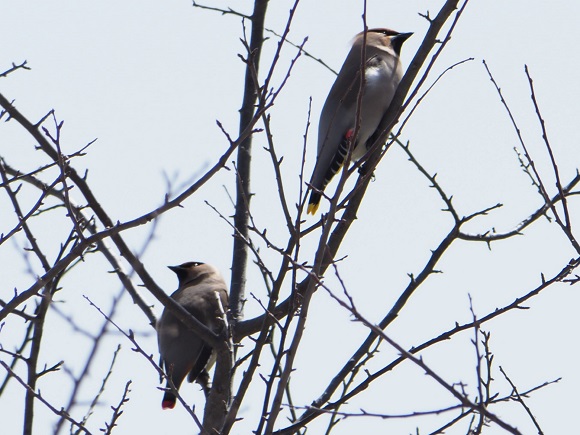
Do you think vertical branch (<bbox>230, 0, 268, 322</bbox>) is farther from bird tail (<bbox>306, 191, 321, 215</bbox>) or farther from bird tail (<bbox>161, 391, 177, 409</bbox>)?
bird tail (<bbox>161, 391, 177, 409</bbox>)

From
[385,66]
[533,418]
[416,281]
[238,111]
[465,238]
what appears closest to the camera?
[533,418]

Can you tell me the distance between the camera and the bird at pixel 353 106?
5238 millimetres

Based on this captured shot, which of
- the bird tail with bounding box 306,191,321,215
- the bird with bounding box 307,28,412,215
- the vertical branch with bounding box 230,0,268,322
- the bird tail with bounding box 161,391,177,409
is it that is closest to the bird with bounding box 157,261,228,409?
the bird tail with bounding box 161,391,177,409

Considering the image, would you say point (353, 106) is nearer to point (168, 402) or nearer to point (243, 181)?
point (243, 181)

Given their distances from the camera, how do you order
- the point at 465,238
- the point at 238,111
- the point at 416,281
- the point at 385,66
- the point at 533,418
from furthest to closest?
the point at 385,66 < the point at 238,111 < the point at 465,238 < the point at 416,281 < the point at 533,418

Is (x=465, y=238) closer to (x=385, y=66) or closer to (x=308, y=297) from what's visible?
(x=308, y=297)

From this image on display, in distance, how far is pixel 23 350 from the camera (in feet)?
11.6

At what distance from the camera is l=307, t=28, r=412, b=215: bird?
5.24 m

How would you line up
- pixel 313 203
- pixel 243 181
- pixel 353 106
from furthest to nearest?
pixel 353 106, pixel 313 203, pixel 243 181

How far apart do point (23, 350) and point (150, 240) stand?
0.81m

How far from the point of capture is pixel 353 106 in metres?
5.52

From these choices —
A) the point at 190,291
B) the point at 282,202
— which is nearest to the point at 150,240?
the point at 282,202

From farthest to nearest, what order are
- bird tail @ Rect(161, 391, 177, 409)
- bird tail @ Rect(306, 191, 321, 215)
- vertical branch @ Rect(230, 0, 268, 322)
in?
bird tail @ Rect(161, 391, 177, 409)
bird tail @ Rect(306, 191, 321, 215)
vertical branch @ Rect(230, 0, 268, 322)

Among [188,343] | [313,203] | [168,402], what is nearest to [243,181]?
[313,203]
